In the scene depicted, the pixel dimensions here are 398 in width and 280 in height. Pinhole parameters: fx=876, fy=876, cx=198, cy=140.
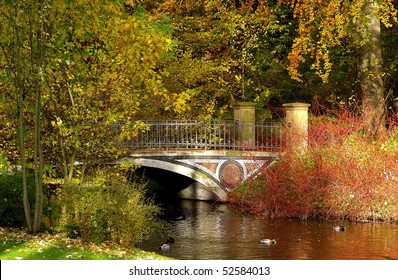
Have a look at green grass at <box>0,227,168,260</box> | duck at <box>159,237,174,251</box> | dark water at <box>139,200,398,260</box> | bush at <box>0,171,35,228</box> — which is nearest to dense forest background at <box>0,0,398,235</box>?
bush at <box>0,171,35,228</box>

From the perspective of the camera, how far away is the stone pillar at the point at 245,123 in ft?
85.1

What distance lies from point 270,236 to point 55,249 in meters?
6.73

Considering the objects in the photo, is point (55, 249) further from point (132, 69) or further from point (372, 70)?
point (372, 70)

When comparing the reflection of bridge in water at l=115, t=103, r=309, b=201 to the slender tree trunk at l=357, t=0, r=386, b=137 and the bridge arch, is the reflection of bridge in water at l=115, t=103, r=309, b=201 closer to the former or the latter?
the bridge arch

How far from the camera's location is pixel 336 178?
71.1ft

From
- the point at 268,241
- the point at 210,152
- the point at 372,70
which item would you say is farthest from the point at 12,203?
the point at 372,70

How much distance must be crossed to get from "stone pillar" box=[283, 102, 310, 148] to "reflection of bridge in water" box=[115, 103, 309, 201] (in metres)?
0.03

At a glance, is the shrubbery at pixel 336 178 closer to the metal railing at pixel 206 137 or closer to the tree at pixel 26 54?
the metal railing at pixel 206 137

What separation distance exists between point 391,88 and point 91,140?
1389cm

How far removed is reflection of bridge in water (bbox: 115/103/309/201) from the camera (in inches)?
997

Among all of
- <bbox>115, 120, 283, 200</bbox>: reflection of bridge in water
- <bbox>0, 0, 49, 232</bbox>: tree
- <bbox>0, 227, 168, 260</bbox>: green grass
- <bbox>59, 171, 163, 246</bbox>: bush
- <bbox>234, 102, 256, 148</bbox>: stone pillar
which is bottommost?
<bbox>0, 227, 168, 260</bbox>: green grass

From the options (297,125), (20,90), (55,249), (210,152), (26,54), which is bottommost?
(55,249)

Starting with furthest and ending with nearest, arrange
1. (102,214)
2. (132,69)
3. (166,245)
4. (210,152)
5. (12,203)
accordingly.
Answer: (210,152) → (166,245) → (12,203) → (132,69) → (102,214)

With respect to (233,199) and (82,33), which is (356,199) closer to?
(233,199)
